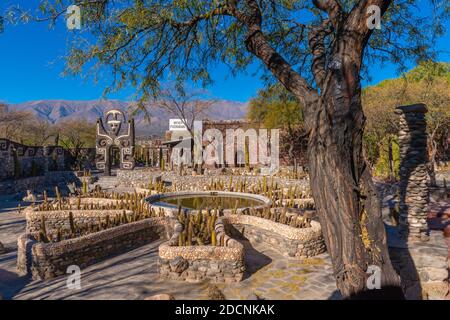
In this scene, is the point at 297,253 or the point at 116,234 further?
the point at 116,234

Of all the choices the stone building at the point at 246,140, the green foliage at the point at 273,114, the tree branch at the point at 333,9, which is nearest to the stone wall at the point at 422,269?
the tree branch at the point at 333,9

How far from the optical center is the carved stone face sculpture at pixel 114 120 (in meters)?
26.4

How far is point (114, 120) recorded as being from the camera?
2641 centimetres

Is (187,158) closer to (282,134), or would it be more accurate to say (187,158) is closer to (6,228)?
(282,134)

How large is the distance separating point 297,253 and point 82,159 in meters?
31.9

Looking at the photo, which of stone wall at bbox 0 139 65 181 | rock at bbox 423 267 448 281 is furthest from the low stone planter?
stone wall at bbox 0 139 65 181

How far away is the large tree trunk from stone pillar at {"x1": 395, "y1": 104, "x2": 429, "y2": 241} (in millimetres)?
6107

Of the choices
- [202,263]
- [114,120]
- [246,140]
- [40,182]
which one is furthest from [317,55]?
[246,140]

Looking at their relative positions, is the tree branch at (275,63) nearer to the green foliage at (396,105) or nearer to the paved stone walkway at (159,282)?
the paved stone walkway at (159,282)

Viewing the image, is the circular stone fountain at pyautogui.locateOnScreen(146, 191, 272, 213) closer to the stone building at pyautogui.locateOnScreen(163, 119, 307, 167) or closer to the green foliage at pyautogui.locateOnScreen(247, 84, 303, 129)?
the green foliage at pyautogui.locateOnScreen(247, 84, 303, 129)

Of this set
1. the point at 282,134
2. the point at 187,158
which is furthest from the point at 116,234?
the point at 282,134

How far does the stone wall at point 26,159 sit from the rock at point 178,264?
2259cm
